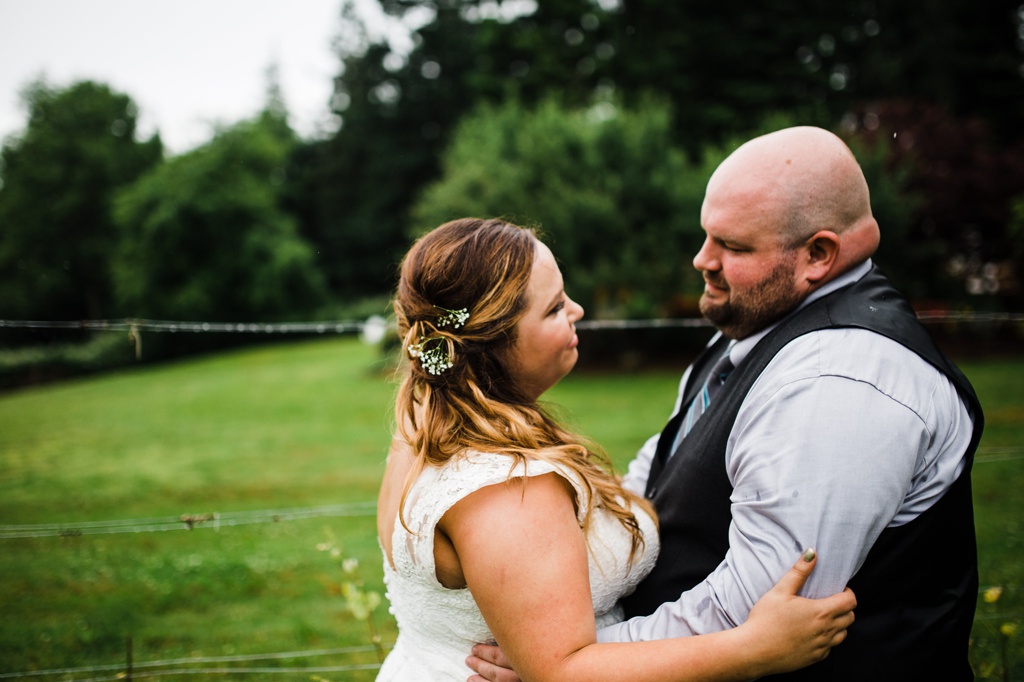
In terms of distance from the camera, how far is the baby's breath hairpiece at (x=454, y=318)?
1.91 metres

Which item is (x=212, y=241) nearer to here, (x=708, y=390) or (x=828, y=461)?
(x=708, y=390)

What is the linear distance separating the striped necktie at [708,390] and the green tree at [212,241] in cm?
3077

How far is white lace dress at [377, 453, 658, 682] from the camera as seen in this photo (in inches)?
67.1

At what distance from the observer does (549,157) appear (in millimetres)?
16391

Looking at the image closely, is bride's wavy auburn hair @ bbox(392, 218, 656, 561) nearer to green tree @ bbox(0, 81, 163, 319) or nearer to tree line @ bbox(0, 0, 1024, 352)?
tree line @ bbox(0, 0, 1024, 352)

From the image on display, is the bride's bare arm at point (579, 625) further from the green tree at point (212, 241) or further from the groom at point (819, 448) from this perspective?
the green tree at point (212, 241)

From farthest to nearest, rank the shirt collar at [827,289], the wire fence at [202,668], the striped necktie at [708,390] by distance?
the wire fence at [202,668] → the striped necktie at [708,390] → the shirt collar at [827,289]

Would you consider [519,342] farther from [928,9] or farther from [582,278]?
[928,9]

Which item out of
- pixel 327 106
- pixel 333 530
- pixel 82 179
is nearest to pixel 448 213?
pixel 333 530

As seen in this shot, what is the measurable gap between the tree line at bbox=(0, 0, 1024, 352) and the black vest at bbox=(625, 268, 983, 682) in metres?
8.65

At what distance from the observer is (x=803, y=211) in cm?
192

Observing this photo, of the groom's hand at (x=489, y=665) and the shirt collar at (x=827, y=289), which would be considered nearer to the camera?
the groom's hand at (x=489, y=665)

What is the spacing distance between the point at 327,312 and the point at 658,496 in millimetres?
34000

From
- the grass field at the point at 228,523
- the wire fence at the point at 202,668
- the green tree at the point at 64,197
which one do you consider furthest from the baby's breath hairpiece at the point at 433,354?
the green tree at the point at 64,197
